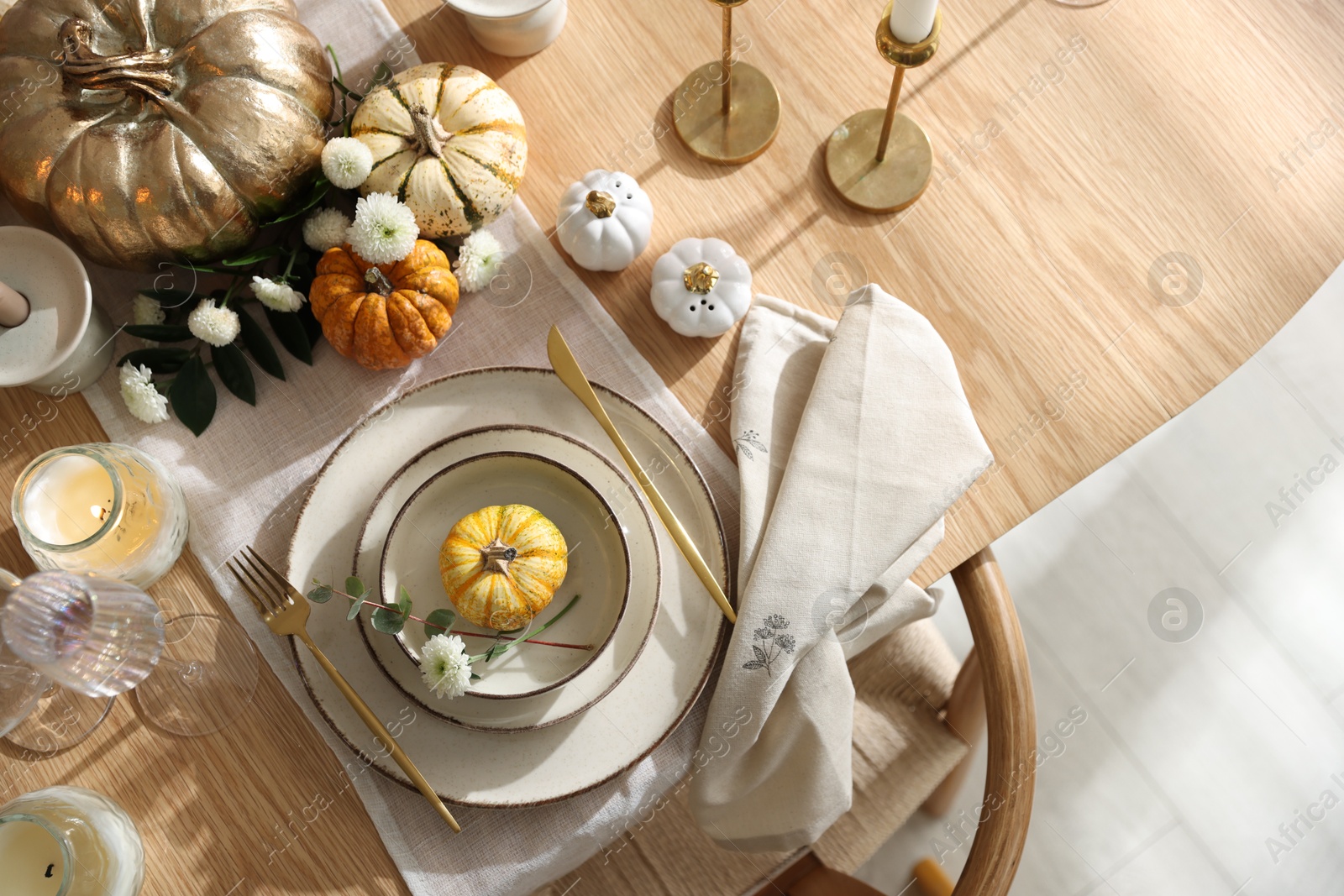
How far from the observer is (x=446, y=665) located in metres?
0.82

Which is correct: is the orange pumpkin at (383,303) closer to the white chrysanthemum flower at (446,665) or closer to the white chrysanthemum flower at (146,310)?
the white chrysanthemum flower at (146,310)

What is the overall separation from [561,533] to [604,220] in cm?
35

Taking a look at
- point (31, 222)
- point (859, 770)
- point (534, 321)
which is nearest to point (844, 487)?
point (534, 321)

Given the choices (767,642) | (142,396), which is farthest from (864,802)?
(142,396)

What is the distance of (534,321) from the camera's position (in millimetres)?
1002

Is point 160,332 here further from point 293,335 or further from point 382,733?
point 382,733

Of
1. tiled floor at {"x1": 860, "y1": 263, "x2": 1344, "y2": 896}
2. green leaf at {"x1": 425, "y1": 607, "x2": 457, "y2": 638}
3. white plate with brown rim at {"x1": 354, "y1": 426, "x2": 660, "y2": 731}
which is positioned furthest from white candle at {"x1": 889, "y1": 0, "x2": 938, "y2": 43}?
tiled floor at {"x1": 860, "y1": 263, "x2": 1344, "y2": 896}

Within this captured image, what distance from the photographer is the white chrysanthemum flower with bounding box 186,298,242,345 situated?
93cm

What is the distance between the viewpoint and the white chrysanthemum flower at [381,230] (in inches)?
34.5

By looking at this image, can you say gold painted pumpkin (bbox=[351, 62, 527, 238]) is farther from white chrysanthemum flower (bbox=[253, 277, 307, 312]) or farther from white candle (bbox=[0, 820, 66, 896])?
white candle (bbox=[0, 820, 66, 896])

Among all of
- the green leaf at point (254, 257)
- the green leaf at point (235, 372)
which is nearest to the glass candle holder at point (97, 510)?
the green leaf at point (235, 372)

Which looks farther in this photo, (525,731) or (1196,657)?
(1196,657)

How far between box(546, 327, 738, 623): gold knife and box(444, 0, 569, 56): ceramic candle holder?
37 centimetres

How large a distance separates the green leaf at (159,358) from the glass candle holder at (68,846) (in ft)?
1.42
